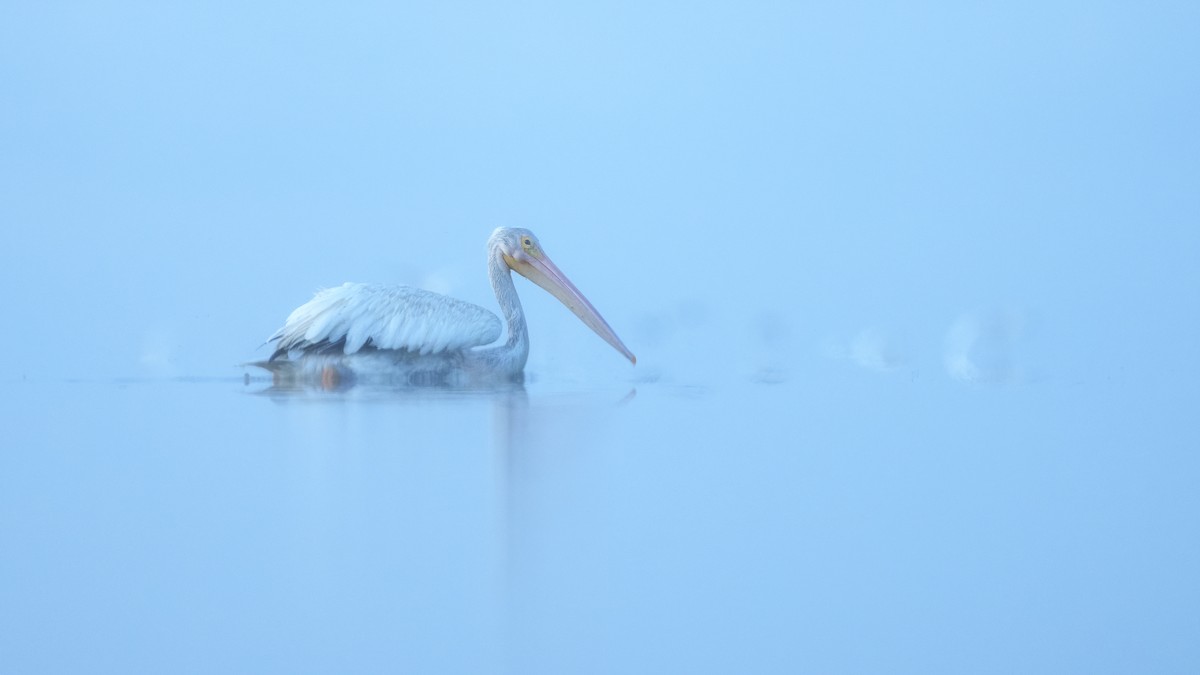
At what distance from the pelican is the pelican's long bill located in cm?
96

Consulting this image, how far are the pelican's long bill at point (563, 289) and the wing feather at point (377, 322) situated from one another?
118cm

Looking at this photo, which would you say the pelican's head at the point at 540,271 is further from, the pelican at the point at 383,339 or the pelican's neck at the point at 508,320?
the pelican at the point at 383,339

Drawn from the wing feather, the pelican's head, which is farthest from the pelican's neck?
the wing feather

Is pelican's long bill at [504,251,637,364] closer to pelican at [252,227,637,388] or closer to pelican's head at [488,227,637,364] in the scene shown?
pelican's head at [488,227,637,364]

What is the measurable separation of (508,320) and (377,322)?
1.34m

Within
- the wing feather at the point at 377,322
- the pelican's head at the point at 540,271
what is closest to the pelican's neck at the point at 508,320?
the pelican's head at the point at 540,271

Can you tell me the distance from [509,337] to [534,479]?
3978mm

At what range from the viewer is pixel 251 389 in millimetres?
7859

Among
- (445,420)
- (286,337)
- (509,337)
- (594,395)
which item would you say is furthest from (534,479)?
(509,337)

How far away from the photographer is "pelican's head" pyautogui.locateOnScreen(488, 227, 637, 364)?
898cm

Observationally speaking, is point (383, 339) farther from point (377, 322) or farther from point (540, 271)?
point (540, 271)

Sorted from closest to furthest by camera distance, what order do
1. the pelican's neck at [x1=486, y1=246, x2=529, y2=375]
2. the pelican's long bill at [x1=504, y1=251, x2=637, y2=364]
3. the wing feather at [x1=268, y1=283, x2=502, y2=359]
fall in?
the wing feather at [x1=268, y1=283, x2=502, y2=359], the pelican's neck at [x1=486, y1=246, x2=529, y2=375], the pelican's long bill at [x1=504, y1=251, x2=637, y2=364]

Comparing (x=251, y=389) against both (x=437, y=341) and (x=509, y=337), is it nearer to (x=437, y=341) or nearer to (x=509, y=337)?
(x=437, y=341)

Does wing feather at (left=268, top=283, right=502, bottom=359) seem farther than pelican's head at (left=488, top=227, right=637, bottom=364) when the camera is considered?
No
